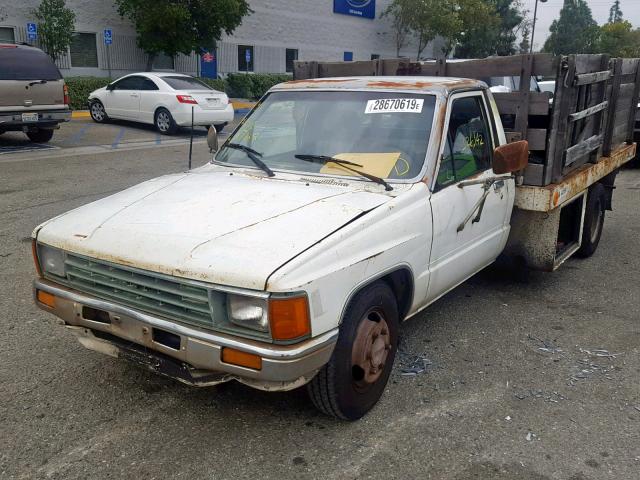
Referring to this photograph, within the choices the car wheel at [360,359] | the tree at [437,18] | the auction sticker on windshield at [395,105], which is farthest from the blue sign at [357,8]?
the car wheel at [360,359]

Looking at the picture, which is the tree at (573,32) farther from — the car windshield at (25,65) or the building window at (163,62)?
the car windshield at (25,65)

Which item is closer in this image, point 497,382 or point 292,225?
point 292,225

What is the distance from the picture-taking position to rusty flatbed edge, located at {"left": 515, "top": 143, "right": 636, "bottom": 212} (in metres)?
4.75

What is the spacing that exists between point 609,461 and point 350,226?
1.70m

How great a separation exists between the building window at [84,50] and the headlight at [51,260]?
2298cm

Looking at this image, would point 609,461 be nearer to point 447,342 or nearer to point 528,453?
point 528,453

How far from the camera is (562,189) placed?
4973mm

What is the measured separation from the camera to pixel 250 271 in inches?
106

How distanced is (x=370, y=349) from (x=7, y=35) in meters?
23.0

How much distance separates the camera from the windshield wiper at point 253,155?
4.02m

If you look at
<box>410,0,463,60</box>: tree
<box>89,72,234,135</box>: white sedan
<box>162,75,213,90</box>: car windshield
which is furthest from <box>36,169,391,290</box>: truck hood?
<box>410,0,463,60</box>: tree

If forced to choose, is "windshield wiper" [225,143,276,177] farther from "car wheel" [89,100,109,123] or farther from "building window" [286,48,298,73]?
"building window" [286,48,298,73]

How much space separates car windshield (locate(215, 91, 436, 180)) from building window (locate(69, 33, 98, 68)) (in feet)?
73.2

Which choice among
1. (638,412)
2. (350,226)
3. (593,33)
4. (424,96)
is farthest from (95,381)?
(593,33)
